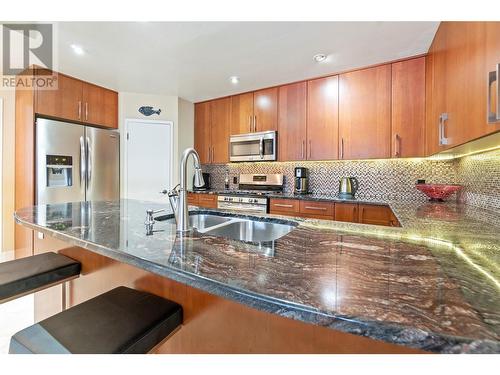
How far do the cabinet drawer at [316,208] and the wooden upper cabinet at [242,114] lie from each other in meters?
1.41

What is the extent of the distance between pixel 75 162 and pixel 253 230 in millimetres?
2776

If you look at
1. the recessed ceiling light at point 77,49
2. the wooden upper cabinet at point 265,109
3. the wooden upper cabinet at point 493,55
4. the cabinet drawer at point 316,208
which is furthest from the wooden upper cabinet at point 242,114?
the wooden upper cabinet at point 493,55

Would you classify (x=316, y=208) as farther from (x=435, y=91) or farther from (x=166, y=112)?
(x=166, y=112)

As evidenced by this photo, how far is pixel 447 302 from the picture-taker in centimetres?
47

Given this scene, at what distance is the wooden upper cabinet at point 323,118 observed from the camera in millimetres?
2988

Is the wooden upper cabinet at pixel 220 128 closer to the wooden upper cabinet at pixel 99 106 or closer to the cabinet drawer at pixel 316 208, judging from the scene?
the wooden upper cabinet at pixel 99 106

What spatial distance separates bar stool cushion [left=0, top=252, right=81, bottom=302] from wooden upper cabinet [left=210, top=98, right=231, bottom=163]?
2772mm

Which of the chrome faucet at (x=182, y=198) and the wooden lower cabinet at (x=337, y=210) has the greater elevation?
the chrome faucet at (x=182, y=198)

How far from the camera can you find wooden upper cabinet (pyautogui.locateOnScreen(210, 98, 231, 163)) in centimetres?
385

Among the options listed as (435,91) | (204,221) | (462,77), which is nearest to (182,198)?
(204,221)

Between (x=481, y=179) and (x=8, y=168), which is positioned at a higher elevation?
(x=8, y=168)

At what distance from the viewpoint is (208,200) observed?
3.65m
